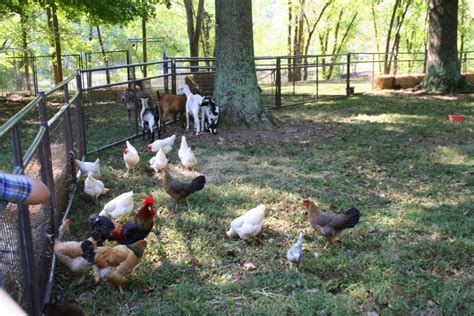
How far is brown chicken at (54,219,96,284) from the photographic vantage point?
3.65m

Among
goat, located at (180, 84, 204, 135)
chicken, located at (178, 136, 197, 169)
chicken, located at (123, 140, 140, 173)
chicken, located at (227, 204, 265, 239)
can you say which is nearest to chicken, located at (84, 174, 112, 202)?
chicken, located at (123, 140, 140, 173)

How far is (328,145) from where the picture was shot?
844cm

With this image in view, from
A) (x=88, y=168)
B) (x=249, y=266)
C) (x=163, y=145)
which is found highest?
(x=163, y=145)

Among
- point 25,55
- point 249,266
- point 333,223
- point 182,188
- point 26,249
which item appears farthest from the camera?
point 25,55

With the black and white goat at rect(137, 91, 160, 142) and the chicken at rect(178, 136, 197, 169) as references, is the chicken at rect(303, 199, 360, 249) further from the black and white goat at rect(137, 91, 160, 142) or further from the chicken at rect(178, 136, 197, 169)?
the black and white goat at rect(137, 91, 160, 142)

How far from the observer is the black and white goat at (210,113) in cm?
963

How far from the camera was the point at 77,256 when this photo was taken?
3.73 meters

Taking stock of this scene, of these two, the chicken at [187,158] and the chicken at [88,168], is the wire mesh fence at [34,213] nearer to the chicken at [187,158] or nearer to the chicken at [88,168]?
the chicken at [88,168]

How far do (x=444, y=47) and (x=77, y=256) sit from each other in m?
14.6

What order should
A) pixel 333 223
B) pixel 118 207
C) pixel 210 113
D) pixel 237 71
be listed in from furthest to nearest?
pixel 237 71
pixel 210 113
pixel 118 207
pixel 333 223

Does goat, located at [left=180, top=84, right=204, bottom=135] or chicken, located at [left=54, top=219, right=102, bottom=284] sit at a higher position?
goat, located at [left=180, top=84, right=204, bottom=135]

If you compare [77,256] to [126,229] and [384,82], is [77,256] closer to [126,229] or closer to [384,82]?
[126,229]

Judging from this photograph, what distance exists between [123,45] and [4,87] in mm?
17369

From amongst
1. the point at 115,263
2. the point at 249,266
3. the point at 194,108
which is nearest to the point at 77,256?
the point at 115,263
